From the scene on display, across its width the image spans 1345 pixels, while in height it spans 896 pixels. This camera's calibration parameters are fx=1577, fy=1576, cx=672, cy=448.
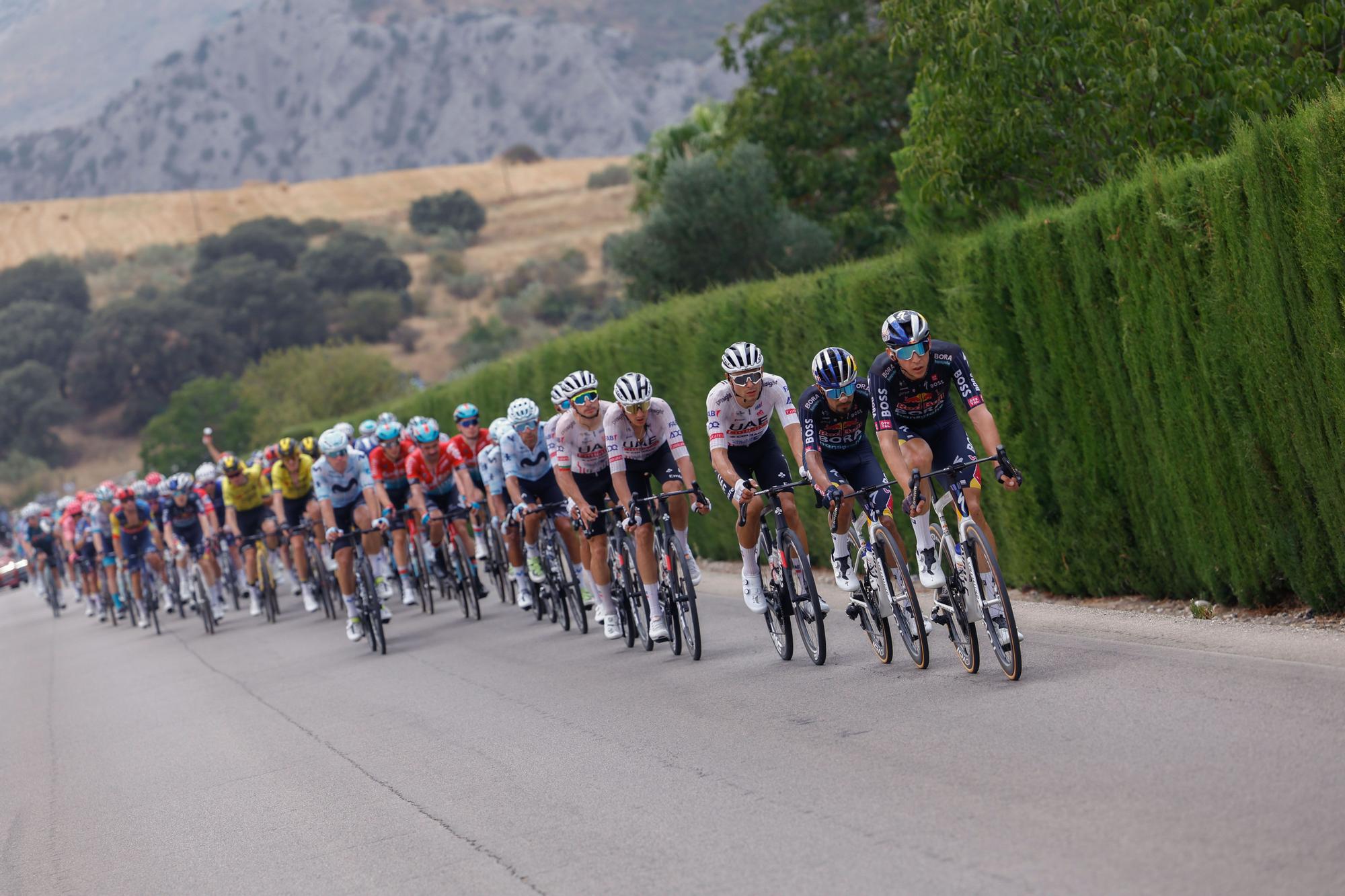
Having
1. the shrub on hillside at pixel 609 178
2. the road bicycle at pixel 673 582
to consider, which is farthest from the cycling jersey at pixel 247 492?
the shrub on hillside at pixel 609 178

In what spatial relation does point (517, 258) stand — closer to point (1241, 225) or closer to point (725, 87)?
point (725, 87)

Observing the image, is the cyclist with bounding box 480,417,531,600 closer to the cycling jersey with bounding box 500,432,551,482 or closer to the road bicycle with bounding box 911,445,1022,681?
the cycling jersey with bounding box 500,432,551,482

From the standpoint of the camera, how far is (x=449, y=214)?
125438 mm

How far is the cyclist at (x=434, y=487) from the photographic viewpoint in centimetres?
1731

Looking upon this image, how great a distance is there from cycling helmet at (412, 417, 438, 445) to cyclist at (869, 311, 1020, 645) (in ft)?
27.6

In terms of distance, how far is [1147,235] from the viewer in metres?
10.7

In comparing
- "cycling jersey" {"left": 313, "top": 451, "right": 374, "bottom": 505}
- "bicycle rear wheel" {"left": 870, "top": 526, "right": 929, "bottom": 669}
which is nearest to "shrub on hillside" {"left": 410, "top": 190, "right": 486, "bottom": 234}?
"cycling jersey" {"left": 313, "top": 451, "right": 374, "bottom": 505}

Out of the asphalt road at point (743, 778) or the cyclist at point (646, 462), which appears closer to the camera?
the asphalt road at point (743, 778)

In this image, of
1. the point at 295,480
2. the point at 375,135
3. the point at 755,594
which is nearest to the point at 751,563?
the point at 755,594

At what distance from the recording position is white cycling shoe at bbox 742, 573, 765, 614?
1102cm

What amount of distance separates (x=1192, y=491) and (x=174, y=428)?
6753cm

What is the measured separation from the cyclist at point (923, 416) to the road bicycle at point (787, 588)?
0.87m

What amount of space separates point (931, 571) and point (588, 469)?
Answer: 15.1 ft

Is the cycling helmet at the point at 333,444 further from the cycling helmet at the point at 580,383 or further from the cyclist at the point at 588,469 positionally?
the cycling helmet at the point at 580,383
